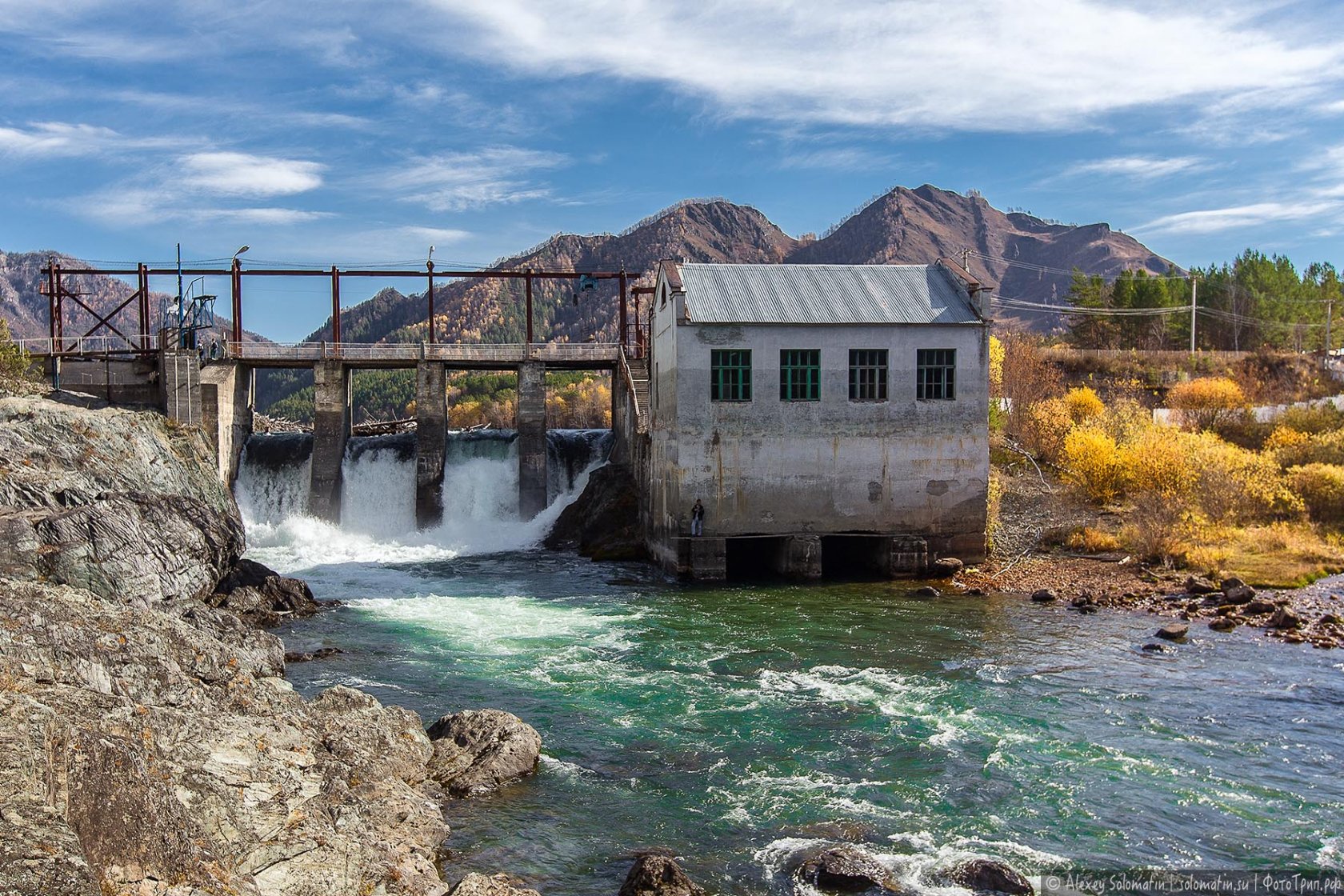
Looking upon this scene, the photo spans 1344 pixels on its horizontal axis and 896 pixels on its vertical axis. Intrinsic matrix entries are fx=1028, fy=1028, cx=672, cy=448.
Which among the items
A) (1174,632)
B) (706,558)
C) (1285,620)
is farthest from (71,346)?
(1285,620)

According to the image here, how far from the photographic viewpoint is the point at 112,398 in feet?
154

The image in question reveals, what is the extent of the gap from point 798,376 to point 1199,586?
13.5 meters

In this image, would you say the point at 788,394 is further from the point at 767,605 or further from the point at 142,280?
the point at 142,280

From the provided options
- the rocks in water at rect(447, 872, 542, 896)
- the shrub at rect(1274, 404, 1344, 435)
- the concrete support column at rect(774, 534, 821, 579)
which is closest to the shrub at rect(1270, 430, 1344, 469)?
the shrub at rect(1274, 404, 1344, 435)

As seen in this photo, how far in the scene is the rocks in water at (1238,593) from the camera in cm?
2791

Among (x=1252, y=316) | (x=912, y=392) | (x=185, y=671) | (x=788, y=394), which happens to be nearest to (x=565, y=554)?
(x=788, y=394)

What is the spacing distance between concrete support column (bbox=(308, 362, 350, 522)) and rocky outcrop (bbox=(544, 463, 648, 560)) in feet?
33.4

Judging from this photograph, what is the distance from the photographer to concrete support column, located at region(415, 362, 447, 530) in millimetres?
45625

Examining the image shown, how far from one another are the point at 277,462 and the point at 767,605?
27347 millimetres

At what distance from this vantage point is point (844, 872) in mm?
12789

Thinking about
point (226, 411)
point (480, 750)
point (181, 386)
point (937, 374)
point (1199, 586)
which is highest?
point (937, 374)

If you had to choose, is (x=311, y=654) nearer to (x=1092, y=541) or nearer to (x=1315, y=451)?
(x=1092, y=541)

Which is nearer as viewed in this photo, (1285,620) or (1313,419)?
(1285,620)

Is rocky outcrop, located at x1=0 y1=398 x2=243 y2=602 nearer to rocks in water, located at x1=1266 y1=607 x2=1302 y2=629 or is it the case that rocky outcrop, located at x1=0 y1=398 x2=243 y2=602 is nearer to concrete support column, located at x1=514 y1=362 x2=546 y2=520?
concrete support column, located at x1=514 y1=362 x2=546 y2=520
